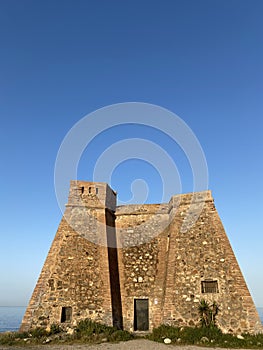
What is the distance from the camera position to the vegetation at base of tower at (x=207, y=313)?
15195 millimetres

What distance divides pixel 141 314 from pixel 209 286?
4.97 m

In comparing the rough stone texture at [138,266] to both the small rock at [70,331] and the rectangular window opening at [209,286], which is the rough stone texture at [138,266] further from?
the small rock at [70,331]

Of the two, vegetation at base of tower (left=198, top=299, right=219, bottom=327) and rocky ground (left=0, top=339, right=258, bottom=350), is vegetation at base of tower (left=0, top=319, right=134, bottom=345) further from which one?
vegetation at base of tower (left=198, top=299, right=219, bottom=327)

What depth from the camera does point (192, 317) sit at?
15.7 meters

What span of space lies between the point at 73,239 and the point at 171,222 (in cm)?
698

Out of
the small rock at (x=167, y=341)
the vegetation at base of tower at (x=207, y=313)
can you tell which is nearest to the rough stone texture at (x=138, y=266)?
the vegetation at base of tower at (x=207, y=313)

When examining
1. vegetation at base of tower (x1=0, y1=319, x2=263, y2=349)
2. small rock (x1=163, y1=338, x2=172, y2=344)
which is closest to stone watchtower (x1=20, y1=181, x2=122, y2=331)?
vegetation at base of tower (x1=0, y1=319, x2=263, y2=349)

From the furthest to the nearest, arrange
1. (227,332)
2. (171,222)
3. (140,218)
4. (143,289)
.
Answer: (140,218) < (171,222) < (143,289) < (227,332)

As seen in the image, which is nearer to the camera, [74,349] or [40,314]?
[74,349]

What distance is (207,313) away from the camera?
607 inches

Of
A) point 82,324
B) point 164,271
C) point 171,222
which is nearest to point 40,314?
point 82,324

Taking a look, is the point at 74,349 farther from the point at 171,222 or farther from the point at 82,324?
the point at 171,222

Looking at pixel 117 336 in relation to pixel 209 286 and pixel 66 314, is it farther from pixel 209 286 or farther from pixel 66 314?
pixel 209 286

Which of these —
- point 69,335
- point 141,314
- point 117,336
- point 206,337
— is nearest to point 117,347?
point 117,336
